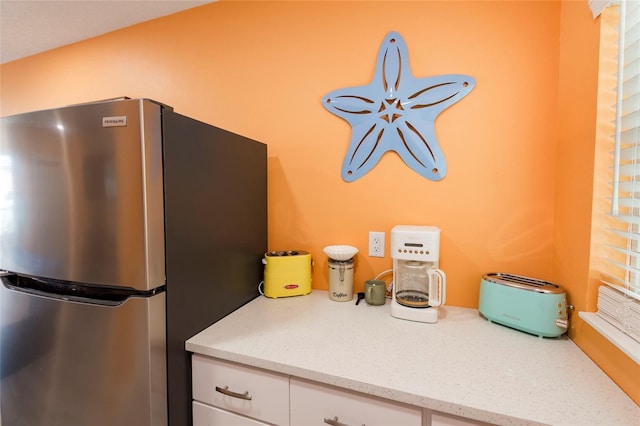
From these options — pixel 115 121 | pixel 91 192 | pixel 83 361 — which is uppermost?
pixel 115 121

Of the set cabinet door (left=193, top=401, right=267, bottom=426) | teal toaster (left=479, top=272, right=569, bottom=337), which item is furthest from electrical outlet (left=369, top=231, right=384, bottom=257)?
cabinet door (left=193, top=401, right=267, bottom=426)

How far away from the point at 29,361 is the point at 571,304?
1824 mm

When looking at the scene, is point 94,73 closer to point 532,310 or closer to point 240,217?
point 240,217

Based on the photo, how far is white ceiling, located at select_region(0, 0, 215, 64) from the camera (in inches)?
62.0

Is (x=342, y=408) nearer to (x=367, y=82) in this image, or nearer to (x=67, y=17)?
(x=367, y=82)

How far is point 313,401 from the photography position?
0.79 m

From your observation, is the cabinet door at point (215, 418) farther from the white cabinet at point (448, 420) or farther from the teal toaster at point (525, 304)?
the teal toaster at point (525, 304)

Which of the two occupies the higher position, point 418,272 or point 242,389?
point 418,272

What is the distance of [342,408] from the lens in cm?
76

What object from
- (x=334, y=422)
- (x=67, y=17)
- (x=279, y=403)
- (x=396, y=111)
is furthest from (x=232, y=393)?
(x=67, y=17)

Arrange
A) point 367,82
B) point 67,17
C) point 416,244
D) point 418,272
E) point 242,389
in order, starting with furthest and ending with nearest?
point 67,17, point 367,82, point 418,272, point 416,244, point 242,389

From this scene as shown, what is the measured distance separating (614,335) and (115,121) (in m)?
1.44

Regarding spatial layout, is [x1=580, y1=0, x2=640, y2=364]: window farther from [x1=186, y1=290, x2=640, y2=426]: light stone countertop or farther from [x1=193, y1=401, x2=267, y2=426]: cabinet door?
[x1=193, y1=401, x2=267, y2=426]: cabinet door

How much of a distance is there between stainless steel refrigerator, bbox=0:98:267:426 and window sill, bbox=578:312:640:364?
1177 millimetres
